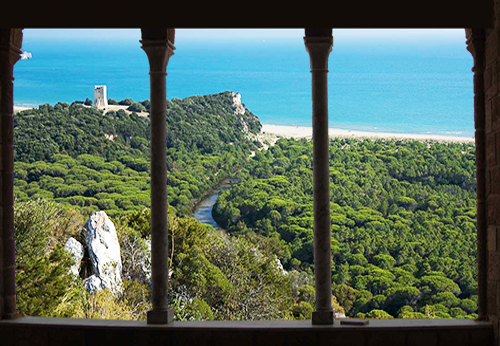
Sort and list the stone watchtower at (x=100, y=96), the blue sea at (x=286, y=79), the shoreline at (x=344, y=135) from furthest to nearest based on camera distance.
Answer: the blue sea at (x=286, y=79) → the shoreline at (x=344, y=135) → the stone watchtower at (x=100, y=96)

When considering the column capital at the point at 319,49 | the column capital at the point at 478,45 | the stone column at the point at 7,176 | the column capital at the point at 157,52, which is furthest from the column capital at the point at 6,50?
the column capital at the point at 478,45

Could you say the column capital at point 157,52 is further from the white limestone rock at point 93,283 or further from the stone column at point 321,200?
the white limestone rock at point 93,283

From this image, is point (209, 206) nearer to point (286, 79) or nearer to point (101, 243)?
point (101, 243)

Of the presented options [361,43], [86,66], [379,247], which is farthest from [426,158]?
[86,66]
